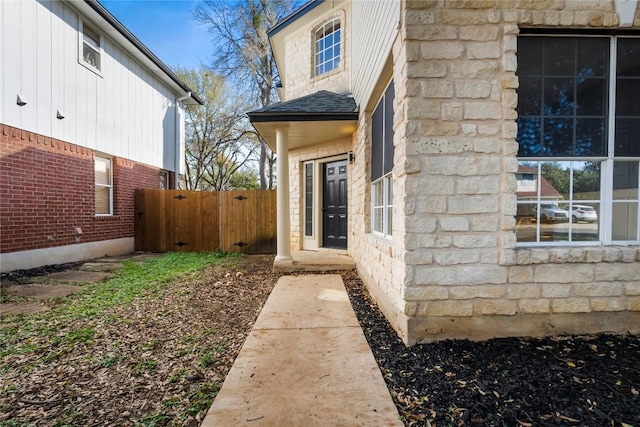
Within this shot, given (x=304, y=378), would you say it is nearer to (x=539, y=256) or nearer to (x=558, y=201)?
(x=539, y=256)

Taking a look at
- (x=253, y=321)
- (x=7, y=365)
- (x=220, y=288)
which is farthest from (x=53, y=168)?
(x=253, y=321)

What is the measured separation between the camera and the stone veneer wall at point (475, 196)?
104 inches

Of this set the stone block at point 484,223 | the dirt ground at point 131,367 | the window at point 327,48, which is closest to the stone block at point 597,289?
the stone block at point 484,223

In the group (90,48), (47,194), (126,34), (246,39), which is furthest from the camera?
(246,39)

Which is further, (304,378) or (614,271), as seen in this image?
(614,271)

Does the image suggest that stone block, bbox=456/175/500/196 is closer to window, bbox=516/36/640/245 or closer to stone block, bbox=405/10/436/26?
window, bbox=516/36/640/245

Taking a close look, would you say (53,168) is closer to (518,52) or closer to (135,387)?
(135,387)

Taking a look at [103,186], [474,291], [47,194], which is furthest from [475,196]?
[103,186]

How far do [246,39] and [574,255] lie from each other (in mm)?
16275

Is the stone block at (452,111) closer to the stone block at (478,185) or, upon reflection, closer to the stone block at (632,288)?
the stone block at (478,185)

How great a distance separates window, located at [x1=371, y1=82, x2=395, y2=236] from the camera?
3625 millimetres

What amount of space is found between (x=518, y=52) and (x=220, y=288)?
4596 millimetres

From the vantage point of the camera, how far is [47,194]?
245 inches

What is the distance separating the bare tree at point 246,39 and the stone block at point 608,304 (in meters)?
15.3
